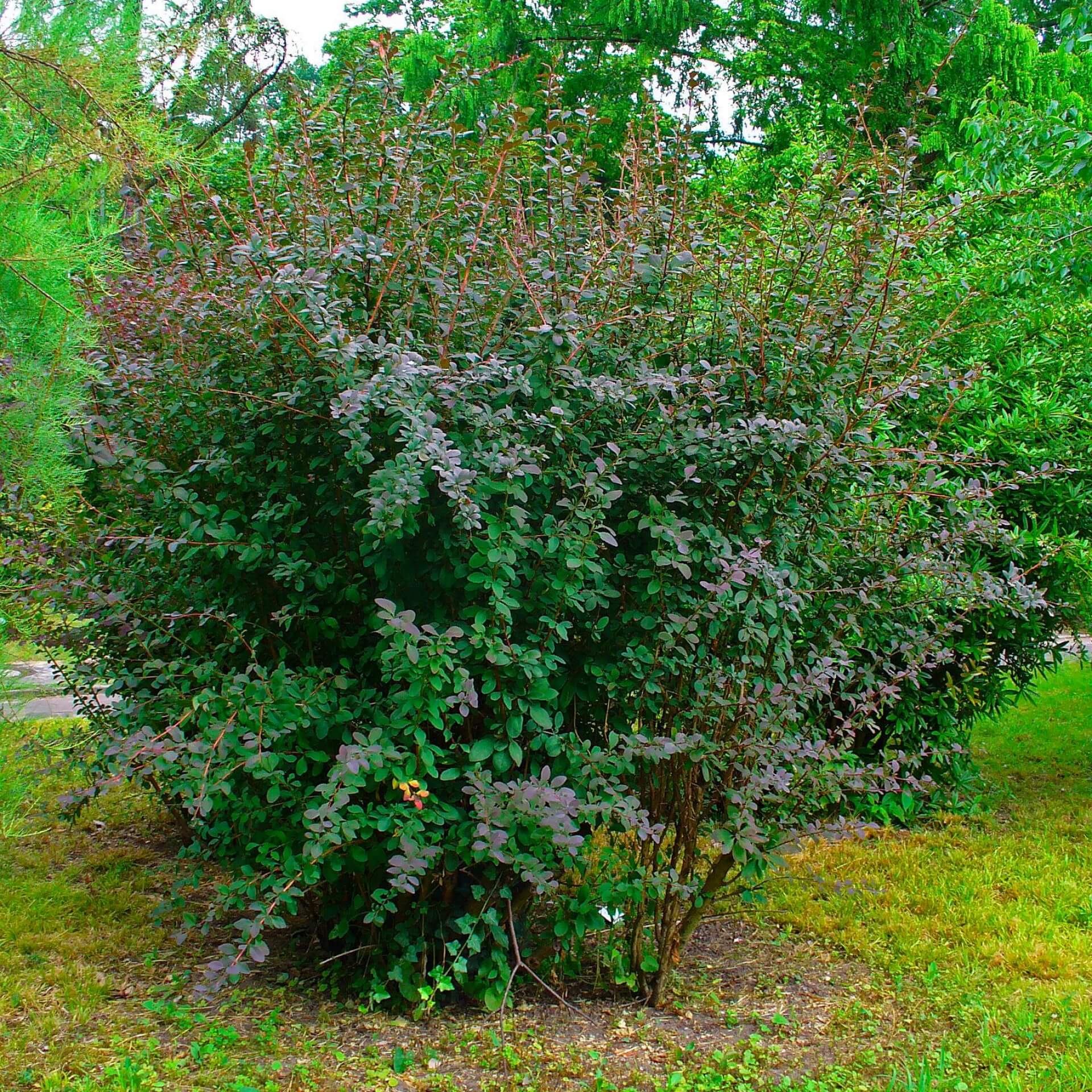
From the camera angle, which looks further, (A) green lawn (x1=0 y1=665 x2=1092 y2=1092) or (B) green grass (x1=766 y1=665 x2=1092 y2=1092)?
(B) green grass (x1=766 y1=665 x2=1092 y2=1092)

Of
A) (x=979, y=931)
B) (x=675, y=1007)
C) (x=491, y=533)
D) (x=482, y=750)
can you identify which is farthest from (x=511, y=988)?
(x=979, y=931)

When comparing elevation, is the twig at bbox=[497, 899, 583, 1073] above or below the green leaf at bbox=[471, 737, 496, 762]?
below

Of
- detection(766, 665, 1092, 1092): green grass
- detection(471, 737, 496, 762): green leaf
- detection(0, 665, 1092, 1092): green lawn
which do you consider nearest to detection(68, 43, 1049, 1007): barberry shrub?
detection(471, 737, 496, 762): green leaf

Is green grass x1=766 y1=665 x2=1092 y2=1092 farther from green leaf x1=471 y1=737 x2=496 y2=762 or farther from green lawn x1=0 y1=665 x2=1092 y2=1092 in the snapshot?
green leaf x1=471 y1=737 x2=496 y2=762

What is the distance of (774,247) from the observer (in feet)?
11.2

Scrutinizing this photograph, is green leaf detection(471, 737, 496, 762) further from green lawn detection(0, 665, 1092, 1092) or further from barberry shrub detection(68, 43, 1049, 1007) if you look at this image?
green lawn detection(0, 665, 1092, 1092)

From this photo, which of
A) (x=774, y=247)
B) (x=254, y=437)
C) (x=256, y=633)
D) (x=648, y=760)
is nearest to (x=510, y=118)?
(x=774, y=247)

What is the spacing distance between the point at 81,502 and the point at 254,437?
32.1 inches

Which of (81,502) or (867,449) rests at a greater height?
(867,449)

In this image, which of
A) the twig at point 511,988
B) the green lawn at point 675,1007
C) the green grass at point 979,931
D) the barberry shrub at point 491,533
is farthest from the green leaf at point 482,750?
the green grass at point 979,931

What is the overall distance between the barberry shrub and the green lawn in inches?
9.1

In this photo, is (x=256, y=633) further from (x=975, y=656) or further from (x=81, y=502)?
(x=975, y=656)

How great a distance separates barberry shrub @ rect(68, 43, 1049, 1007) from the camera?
2.76m

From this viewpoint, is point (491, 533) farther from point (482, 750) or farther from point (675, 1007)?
point (675, 1007)
